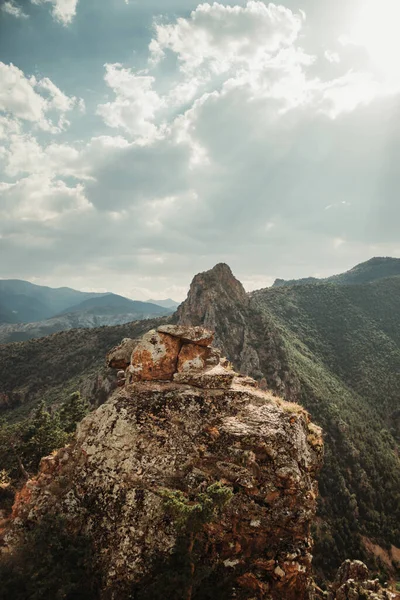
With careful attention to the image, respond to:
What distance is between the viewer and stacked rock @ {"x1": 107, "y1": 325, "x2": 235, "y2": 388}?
721 inches

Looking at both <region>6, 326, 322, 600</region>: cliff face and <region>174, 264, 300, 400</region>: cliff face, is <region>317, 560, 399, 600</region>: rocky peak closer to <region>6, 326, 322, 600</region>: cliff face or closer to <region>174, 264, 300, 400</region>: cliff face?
<region>6, 326, 322, 600</region>: cliff face

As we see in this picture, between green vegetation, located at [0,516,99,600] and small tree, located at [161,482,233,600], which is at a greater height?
small tree, located at [161,482,233,600]

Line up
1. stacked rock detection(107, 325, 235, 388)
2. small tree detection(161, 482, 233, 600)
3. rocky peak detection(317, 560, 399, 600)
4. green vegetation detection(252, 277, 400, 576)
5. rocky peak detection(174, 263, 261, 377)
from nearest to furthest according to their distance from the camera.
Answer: small tree detection(161, 482, 233, 600) < stacked rock detection(107, 325, 235, 388) < rocky peak detection(317, 560, 399, 600) < green vegetation detection(252, 277, 400, 576) < rocky peak detection(174, 263, 261, 377)

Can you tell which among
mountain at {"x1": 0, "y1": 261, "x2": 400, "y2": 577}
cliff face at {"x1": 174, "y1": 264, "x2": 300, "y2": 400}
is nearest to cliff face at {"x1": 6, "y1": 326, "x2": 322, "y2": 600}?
mountain at {"x1": 0, "y1": 261, "x2": 400, "y2": 577}

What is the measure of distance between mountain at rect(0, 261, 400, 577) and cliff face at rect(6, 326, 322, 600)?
179 feet

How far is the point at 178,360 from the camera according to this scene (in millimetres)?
19828

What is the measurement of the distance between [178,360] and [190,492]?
7853mm

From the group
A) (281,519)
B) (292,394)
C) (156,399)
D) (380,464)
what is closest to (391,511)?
(380,464)

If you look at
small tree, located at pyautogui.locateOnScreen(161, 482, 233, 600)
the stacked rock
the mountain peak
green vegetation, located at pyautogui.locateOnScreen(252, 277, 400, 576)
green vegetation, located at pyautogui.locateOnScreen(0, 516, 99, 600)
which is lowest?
green vegetation, located at pyautogui.locateOnScreen(252, 277, 400, 576)

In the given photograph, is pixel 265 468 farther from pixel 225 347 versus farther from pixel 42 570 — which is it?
pixel 225 347

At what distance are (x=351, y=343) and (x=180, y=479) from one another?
147 meters

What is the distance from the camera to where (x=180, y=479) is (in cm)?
1446

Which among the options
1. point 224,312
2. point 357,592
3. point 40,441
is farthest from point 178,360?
point 224,312

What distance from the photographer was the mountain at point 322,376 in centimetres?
6259
